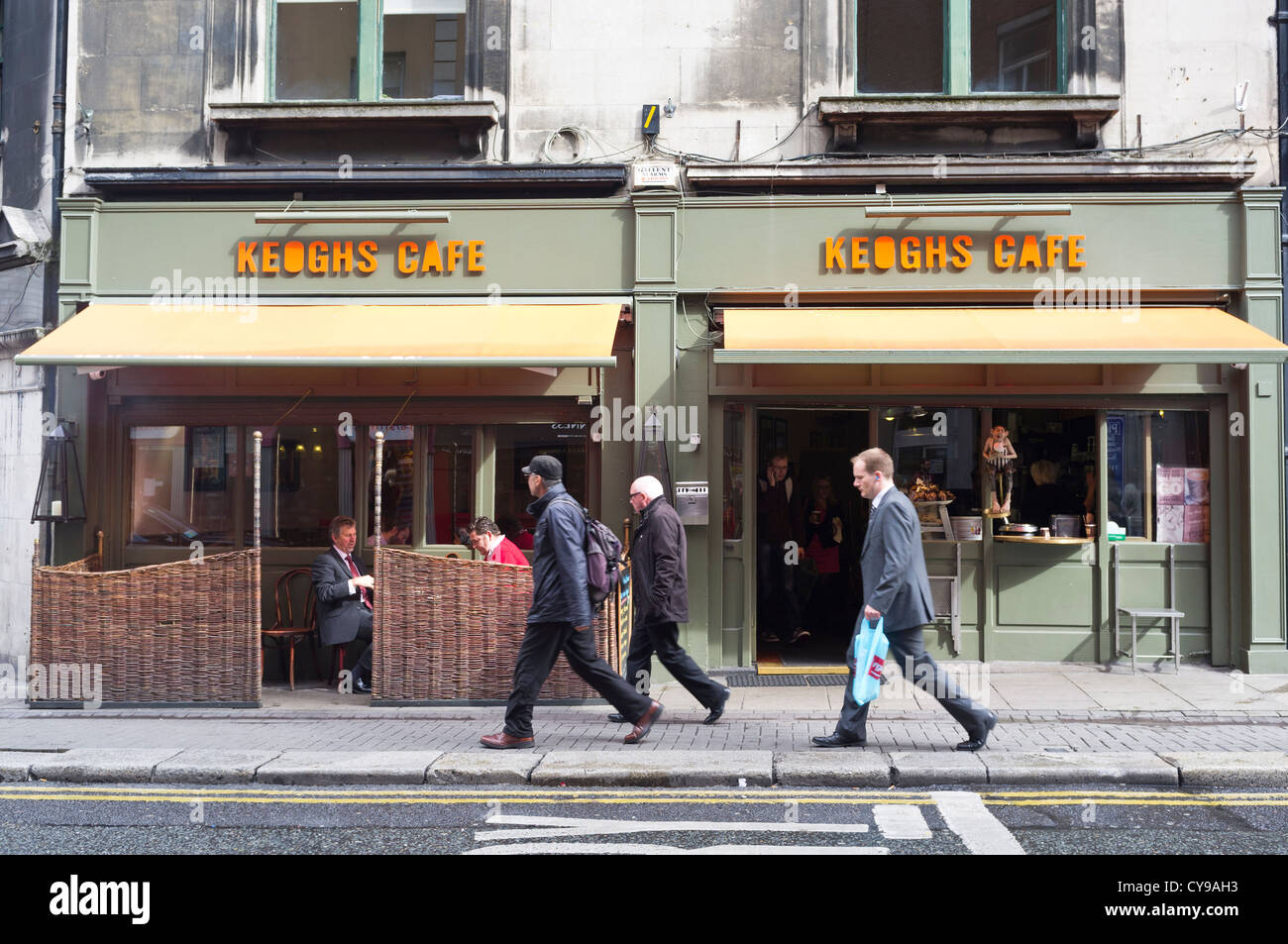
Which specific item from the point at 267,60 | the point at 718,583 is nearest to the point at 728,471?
the point at 718,583

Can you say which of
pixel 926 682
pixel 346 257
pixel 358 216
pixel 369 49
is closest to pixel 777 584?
pixel 926 682

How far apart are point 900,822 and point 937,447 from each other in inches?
214

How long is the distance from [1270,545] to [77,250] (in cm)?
1160

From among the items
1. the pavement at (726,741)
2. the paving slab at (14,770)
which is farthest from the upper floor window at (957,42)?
the paving slab at (14,770)

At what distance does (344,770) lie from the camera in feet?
20.7

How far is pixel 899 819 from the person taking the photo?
17.7ft

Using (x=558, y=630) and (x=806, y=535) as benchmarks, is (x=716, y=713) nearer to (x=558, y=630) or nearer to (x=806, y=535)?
(x=558, y=630)

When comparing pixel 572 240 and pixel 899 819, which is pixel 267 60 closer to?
pixel 572 240

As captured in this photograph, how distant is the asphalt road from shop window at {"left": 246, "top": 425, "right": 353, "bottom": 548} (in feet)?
14.0

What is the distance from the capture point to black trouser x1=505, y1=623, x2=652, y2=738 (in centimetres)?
687

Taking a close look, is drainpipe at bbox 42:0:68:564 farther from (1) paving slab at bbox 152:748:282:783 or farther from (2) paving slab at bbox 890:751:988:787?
(2) paving slab at bbox 890:751:988:787

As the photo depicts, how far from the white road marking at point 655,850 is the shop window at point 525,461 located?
526 cm

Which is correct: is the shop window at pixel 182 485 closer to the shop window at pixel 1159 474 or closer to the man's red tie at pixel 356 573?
the man's red tie at pixel 356 573

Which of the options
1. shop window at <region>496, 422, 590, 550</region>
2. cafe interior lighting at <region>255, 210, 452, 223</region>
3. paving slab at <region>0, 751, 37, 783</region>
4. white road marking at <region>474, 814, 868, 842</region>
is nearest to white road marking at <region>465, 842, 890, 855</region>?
white road marking at <region>474, 814, 868, 842</region>
